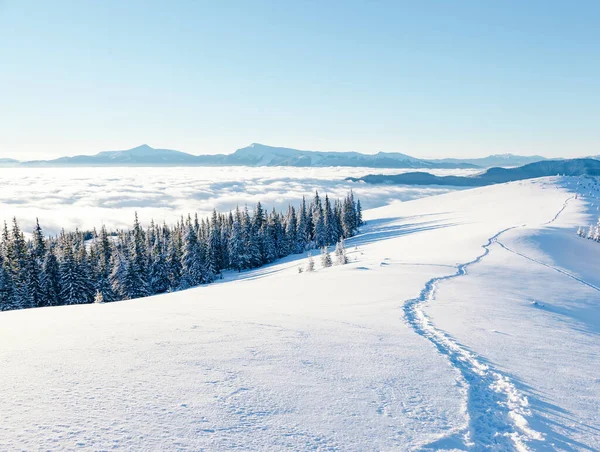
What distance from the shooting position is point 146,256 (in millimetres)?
58250

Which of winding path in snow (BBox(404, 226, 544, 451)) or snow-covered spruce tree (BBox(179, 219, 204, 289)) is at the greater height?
winding path in snow (BBox(404, 226, 544, 451))

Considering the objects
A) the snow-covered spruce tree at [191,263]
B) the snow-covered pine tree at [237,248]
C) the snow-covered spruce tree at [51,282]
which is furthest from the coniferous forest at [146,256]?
the snow-covered pine tree at [237,248]

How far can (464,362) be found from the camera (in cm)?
973

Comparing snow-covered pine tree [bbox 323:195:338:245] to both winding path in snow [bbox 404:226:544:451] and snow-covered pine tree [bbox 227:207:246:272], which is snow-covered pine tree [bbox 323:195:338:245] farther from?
winding path in snow [bbox 404:226:544:451]

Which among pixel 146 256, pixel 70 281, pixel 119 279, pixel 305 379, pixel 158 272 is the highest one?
pixel 305 379

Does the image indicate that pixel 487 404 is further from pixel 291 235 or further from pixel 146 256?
pixel 291 235

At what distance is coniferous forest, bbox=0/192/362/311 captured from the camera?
45719 mm

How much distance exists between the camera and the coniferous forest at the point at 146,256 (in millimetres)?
45719

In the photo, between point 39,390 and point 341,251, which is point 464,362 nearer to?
point 39,390

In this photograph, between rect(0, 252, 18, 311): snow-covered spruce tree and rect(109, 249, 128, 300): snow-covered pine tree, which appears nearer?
rect(0, 252, 18, 311): snow-covered spruce tree

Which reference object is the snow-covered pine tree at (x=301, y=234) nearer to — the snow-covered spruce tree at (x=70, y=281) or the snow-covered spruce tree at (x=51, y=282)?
the snow-covered spruce tree at (x=70, y=281)

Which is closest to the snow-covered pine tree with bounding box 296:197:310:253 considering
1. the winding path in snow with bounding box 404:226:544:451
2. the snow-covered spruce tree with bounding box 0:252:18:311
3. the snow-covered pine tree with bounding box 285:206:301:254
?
the snow-covered pine tree with bounding box 285:206:301:254

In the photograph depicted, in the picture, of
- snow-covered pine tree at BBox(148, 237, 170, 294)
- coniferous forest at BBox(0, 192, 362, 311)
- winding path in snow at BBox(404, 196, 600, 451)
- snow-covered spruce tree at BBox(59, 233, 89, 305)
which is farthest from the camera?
snow-covered pine tree at BBox(148, 237, 170, 294)

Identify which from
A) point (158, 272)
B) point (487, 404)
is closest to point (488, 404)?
point (487, 404)
